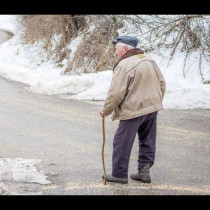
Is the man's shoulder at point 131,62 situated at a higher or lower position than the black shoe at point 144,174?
higher

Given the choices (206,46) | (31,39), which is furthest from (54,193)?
(31,39)

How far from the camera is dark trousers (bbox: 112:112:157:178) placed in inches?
197

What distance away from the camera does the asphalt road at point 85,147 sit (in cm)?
512

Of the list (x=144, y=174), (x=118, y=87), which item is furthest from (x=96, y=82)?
(x=118, y=87)

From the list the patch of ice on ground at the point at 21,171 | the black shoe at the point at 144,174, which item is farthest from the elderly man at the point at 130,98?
the patch of ice on ground at the point at 21,171

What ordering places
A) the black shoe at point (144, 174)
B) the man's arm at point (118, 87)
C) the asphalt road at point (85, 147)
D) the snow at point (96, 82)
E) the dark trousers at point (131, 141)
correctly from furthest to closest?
the snow at point (96, 82)
the black shoe at point (144, 174)
the asphalt road at point (85, 147)
the dark trousers at point (131, 141)
the man's arm at point (118, 87)

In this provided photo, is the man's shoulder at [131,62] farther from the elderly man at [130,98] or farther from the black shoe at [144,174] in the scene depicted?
the black shoe at [144,174]

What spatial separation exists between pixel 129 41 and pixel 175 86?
235 inches

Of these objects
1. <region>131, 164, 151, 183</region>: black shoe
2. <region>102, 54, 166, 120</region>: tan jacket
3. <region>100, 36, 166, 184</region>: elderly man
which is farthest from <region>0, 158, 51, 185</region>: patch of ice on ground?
<region>102, 54, 166, 120</region>: tan jacket

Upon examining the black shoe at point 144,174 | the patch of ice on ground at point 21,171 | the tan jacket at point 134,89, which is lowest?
the patch of ice on ground at point 21,171

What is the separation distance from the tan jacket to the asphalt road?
2.92 feet

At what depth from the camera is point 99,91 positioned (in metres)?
11.0

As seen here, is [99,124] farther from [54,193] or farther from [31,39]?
[31,39]

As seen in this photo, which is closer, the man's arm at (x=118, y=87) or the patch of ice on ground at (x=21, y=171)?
the man's arm at (x=118, y=87)
